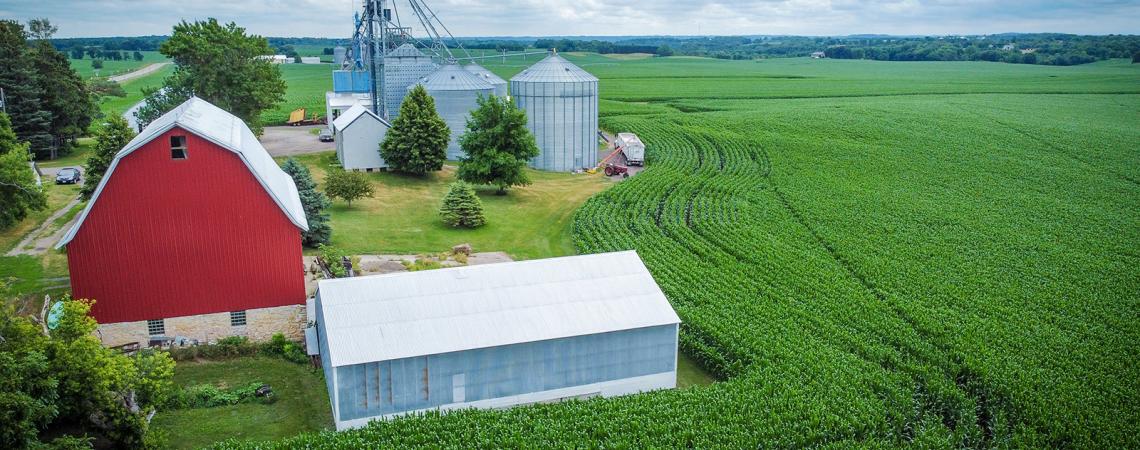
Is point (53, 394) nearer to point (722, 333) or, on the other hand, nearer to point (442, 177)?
point (722, 333)

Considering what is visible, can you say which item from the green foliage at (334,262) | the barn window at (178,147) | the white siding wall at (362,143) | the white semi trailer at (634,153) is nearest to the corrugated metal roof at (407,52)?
the white siding wall at (362,143)

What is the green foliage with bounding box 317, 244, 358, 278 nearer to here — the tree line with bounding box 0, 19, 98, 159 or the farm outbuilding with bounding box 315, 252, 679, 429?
the farm outbuilding with bounding box 315, 252, 679, 429

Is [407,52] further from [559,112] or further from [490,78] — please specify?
[559,112]

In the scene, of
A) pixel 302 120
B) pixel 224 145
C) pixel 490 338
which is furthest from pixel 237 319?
pixel 302 120

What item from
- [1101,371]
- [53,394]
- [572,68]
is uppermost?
[572,68]

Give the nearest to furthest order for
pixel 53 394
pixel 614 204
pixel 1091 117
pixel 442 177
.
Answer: pixel 53 394 < pixel 614 204 < pixel 442 177 < pixel 1091 117

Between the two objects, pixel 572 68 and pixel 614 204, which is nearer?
pixel 614 204

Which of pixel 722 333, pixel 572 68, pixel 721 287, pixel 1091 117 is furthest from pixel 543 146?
pixel 1091 117
